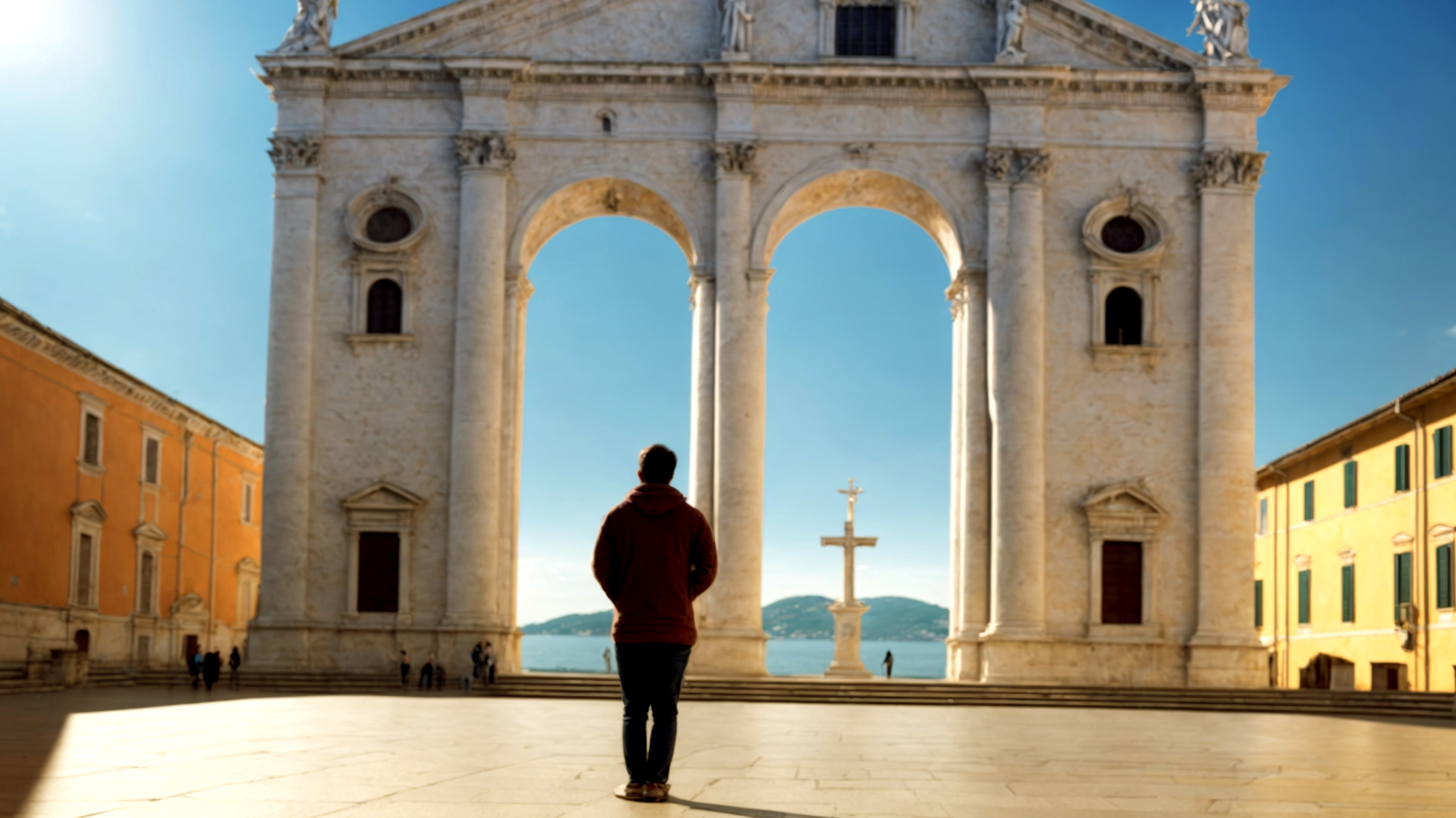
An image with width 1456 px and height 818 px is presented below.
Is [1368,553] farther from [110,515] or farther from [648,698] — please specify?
[648,698]

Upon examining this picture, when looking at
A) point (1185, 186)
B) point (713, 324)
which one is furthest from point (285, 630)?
point (1185, 186)

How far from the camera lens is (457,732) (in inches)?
621

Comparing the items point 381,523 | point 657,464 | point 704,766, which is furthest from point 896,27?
point 657,464

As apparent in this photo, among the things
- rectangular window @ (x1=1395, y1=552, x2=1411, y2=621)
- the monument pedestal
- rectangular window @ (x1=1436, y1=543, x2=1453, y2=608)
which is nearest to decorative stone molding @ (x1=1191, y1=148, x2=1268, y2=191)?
rectangular window @ (x1=1436, y1=543, x2=1453, y2=608)

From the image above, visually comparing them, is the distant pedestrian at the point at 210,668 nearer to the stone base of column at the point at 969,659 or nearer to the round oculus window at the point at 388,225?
the round oculus window at the point at 388,225

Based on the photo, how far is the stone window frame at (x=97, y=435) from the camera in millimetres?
37719

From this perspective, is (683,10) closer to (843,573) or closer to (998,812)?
(843,573)

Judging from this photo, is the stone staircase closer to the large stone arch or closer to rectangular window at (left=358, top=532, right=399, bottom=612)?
rectangular window at (left=358, top=532, right=399, bottom=612)

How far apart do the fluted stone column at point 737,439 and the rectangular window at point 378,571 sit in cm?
743

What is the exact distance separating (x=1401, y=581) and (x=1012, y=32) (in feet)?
56.4

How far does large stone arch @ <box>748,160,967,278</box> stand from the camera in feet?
116

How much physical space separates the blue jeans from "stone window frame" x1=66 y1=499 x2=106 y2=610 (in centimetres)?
3282

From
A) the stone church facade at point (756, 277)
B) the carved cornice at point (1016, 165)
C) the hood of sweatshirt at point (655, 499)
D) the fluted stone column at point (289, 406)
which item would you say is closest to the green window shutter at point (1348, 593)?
the stone church facade at point (756, 277)

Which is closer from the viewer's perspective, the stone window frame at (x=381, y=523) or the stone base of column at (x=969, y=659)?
the stone base of column at (x=969, y=659)
